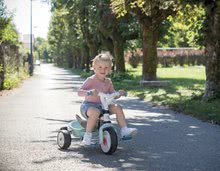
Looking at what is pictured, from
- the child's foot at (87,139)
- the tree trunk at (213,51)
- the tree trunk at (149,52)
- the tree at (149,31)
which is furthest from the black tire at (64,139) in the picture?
the tree trunk at (149,52)

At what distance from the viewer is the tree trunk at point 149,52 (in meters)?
24.7

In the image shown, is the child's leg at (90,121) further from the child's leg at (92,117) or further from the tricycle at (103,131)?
the tricycle at (103,131)

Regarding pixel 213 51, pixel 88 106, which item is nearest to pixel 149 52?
pixel 213 51

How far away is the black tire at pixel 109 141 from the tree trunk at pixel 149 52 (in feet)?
58.6

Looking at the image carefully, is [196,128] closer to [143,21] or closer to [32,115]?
[32,115]

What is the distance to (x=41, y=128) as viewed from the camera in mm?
10203

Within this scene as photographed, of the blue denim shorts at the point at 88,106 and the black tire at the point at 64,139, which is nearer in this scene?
the blue denim shorts at the point at 88,106

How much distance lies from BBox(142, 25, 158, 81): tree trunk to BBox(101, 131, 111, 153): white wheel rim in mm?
17848

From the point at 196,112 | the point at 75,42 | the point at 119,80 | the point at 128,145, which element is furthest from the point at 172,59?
the point at 128,145

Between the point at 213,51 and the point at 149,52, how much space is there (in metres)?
9.77

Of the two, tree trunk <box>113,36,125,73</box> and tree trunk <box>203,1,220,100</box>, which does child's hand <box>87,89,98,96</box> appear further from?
tree trunk <box>113,36,125,73</box>

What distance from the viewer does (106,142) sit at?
7.23 metres

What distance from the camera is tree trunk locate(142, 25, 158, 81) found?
24.7 metres

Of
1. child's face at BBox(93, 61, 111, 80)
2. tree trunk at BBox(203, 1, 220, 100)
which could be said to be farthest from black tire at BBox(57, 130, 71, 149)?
tree trunk at BBox(203, 1, 220, 100)
